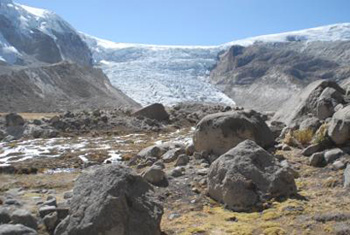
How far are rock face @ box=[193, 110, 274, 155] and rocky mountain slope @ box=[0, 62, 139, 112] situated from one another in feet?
240

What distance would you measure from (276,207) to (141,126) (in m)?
28.8

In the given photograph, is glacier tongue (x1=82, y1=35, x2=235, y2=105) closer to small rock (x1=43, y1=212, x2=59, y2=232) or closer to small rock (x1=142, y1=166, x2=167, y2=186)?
small rock (x1=142, y1=166, x2=167, y2=186)

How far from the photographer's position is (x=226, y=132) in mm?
17094

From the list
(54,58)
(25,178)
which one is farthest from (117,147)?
(54,58)

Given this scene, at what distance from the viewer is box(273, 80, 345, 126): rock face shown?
60.5ft

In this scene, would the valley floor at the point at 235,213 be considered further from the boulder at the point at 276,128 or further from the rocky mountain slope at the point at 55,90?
the rocky mountain slope at the point at 55,90

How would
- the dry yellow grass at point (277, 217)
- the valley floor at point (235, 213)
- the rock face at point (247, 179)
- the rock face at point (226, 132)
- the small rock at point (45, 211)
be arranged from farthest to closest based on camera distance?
the rock face at point (226, 132)
the rock face at point (247, 179)
the small rock at point (45, 211)
the valley floor at point (235, 213)
the dry yellow grass at point (277, 217)

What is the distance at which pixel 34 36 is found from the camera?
653 feet

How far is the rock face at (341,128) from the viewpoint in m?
14.3

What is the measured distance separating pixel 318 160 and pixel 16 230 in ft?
30.2

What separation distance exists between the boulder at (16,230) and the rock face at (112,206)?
51 centimetres

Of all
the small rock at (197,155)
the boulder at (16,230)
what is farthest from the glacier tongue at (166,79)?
the boulder at (16,230)

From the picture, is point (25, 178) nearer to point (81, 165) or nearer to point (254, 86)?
point (81, 165)

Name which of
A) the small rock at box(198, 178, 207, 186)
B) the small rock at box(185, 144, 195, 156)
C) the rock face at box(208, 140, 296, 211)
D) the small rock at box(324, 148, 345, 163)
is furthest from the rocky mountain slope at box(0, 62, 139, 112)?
the rock face at box(208, 140, 296, 211)
